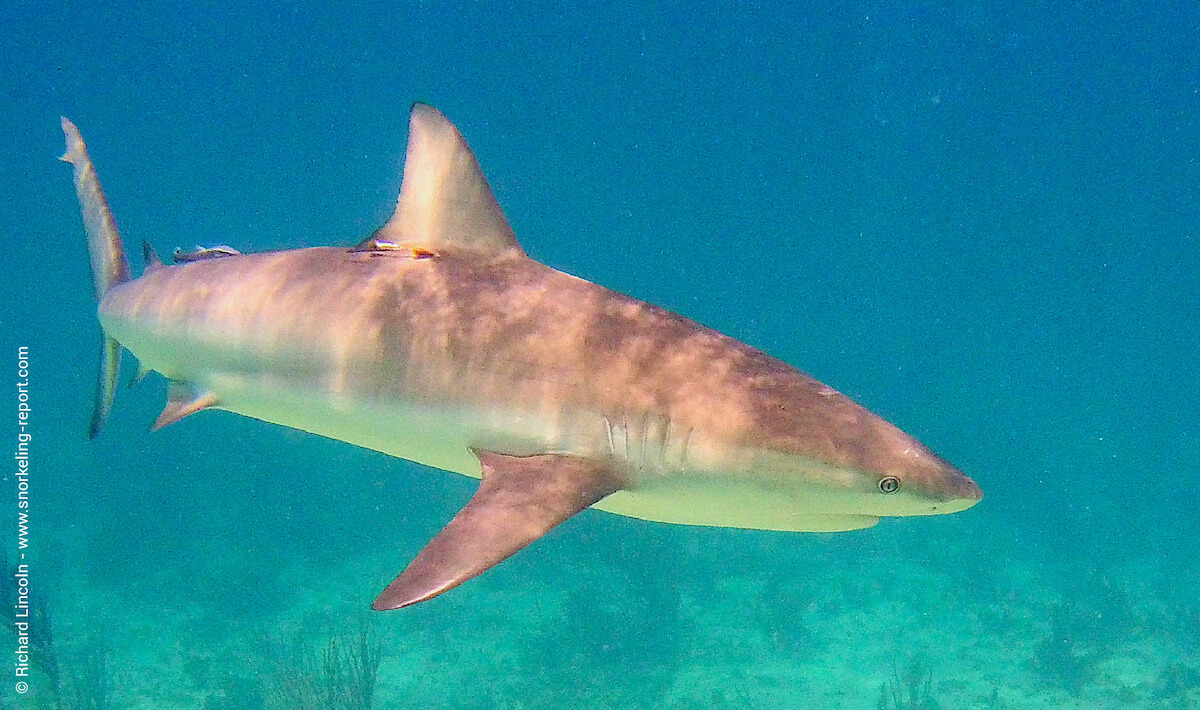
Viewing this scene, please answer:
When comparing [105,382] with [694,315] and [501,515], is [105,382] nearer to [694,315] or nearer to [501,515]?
[501,515]

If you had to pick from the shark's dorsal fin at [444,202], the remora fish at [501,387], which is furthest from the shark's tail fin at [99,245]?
the shark's dorsal fin at [444,202]

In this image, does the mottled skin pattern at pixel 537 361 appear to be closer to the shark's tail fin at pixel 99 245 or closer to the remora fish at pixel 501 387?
the remora fish at pixel 501 387

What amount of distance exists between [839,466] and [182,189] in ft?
490

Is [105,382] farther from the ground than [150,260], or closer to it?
closer to it

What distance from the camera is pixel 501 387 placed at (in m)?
2.80

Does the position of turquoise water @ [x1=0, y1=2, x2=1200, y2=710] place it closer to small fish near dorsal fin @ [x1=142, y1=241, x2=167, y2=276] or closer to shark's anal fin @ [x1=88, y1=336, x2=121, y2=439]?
shark's anal fin @ [x1=88, y1=336, x2=121, y2=439]

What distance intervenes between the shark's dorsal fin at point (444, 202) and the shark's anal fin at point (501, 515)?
119 cm

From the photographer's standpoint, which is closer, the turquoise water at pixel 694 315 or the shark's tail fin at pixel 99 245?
the shark's tail fin at pixel 99 245

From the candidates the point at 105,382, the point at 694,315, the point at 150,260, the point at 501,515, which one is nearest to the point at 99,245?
the point at 150,260

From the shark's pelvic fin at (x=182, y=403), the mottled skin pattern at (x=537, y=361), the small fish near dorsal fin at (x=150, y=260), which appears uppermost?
the small fish near dorsal fin at (x=150, y=260)

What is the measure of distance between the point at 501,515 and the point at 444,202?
5.88ft

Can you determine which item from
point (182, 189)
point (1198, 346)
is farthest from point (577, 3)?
point (1198, 346)

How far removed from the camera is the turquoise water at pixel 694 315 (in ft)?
45.6

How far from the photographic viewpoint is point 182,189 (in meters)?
130
